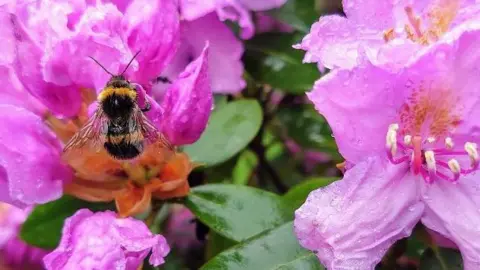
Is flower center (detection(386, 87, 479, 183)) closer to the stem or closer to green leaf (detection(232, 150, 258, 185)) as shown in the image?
the stem

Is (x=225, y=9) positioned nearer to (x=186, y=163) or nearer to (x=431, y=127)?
(x=186, y=163)

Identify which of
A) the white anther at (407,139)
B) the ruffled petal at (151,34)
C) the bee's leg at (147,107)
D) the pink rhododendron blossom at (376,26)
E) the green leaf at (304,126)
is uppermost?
the pink rhododendron blossom at (376,26)

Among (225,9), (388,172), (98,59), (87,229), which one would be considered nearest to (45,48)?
(98,59)

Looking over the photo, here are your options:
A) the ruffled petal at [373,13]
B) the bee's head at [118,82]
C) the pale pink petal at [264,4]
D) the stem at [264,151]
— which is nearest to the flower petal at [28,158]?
the bee's head at [118,82]

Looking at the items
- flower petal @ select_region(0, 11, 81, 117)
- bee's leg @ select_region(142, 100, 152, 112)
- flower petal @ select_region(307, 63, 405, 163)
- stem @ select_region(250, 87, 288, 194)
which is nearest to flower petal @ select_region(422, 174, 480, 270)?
flower petal @ select_region(307, 63, 405, 163)

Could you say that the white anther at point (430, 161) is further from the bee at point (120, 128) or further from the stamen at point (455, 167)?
the bee at point (120, 128)

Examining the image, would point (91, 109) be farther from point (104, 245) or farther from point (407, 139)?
point (407, 139)
